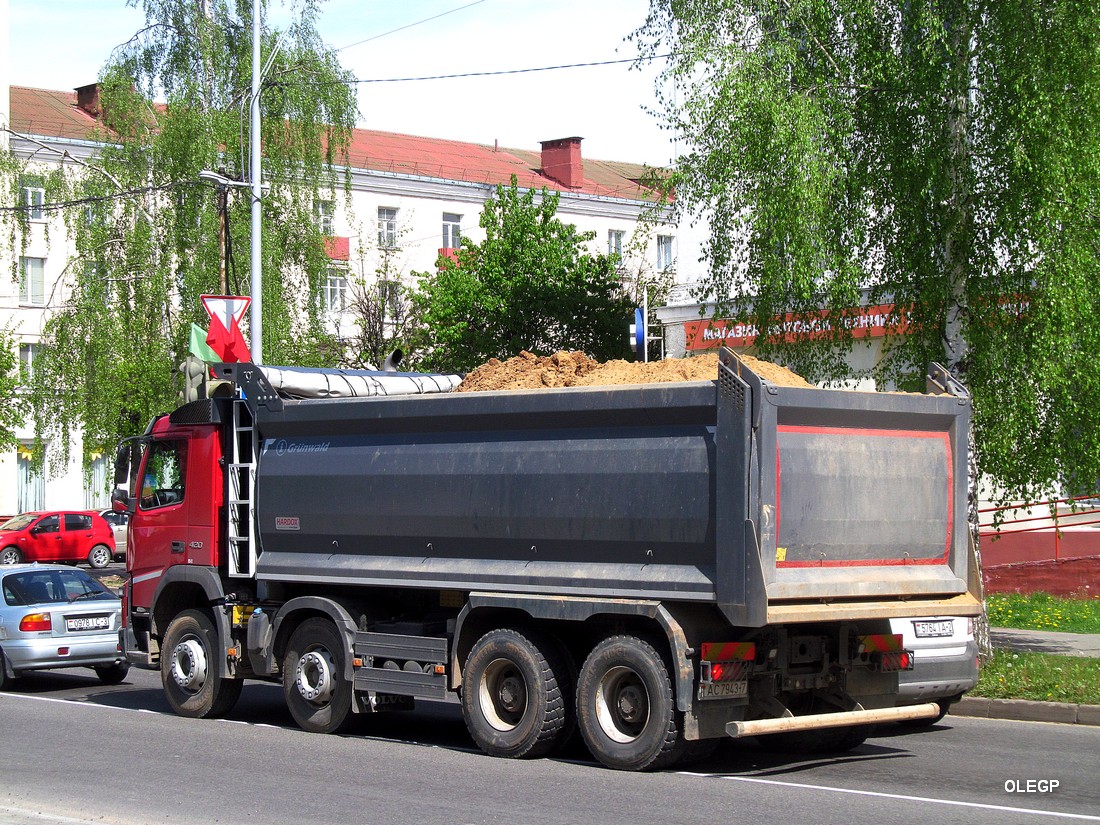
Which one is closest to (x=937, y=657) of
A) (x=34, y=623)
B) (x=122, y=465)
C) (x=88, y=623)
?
(x=122, y=465)

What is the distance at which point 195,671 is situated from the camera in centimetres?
1378

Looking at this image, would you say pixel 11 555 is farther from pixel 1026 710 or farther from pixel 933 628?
pixel 933 628

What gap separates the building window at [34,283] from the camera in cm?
5184

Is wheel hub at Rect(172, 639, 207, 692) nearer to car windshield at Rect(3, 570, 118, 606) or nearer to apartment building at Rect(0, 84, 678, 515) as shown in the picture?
car windshield at Rect(3, 570, 118, 606)

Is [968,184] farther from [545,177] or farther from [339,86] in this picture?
[545,177]

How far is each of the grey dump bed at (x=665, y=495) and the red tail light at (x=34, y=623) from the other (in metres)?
5.51

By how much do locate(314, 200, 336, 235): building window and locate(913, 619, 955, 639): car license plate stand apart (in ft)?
74.8

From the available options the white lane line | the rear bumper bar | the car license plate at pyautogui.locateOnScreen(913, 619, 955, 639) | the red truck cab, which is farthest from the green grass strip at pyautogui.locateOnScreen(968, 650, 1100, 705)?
the red truck cab

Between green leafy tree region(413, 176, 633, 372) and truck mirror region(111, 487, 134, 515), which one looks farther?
green leafy tree region(413, 176, 633, 372)

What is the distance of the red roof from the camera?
53.4 metres

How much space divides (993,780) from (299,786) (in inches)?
190

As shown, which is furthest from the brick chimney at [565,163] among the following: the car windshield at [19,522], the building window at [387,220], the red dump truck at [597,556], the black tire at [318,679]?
the black tire at [318,679]

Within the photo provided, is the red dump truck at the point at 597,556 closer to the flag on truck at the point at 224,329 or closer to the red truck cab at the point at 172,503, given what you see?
the red truck cab at the point at 172,503

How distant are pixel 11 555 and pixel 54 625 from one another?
2465 centimetres
